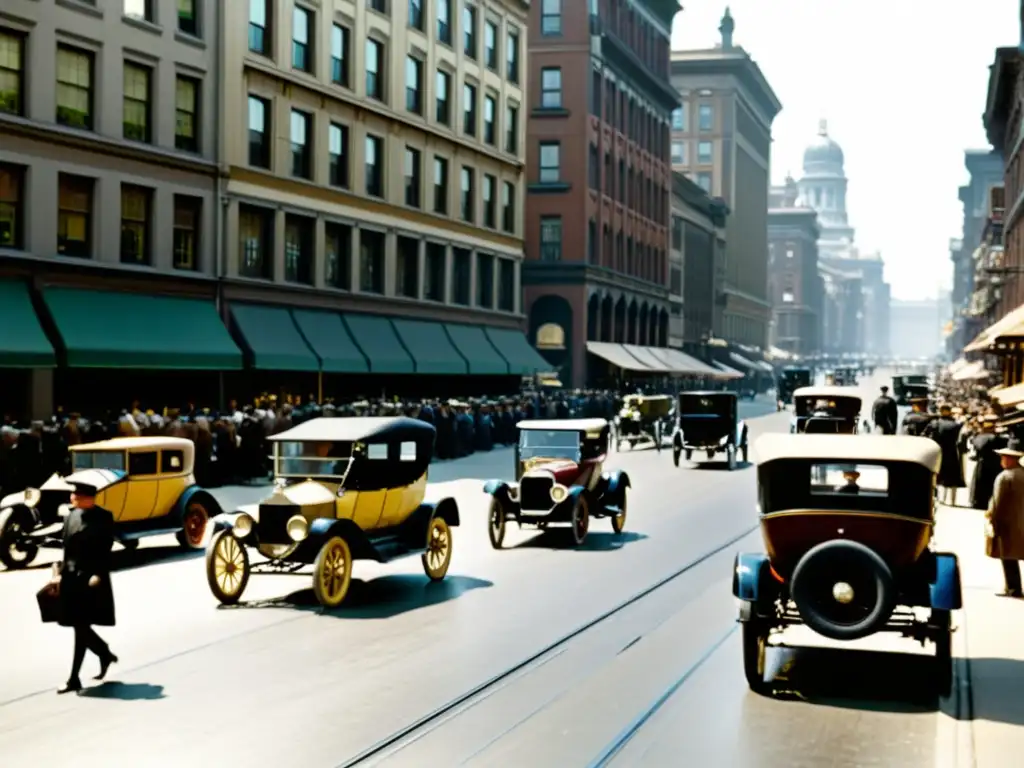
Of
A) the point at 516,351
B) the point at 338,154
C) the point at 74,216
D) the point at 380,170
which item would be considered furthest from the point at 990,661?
the point at 516,351

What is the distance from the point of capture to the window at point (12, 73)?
3195 centimetres

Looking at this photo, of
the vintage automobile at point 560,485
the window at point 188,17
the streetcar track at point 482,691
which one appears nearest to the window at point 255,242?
the window at point 188,17

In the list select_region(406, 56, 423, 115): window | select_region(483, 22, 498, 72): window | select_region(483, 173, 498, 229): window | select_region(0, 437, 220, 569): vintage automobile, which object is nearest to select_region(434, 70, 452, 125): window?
select_region(406, 56, 423, 115): window

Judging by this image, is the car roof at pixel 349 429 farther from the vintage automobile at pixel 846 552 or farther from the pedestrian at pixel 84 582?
the vintage automobile at pixel 846 552

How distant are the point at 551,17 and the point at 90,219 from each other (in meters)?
44.3

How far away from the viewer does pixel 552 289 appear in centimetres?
7294

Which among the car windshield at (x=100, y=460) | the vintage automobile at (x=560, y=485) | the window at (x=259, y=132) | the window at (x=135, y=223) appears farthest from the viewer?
the window at (x=259, y=132)

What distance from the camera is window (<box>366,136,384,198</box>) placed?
160 ft

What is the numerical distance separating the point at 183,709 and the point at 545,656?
356 centimetres

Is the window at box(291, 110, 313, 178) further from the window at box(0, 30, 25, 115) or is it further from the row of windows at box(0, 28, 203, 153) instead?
the window at box(0, 30, 25, 115)

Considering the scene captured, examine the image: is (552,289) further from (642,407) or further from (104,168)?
(104,168)

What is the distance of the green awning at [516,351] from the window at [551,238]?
1222cm

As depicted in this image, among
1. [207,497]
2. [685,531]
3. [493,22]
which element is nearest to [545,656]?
[207,497]

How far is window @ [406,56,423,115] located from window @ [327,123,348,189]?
5.21 m
